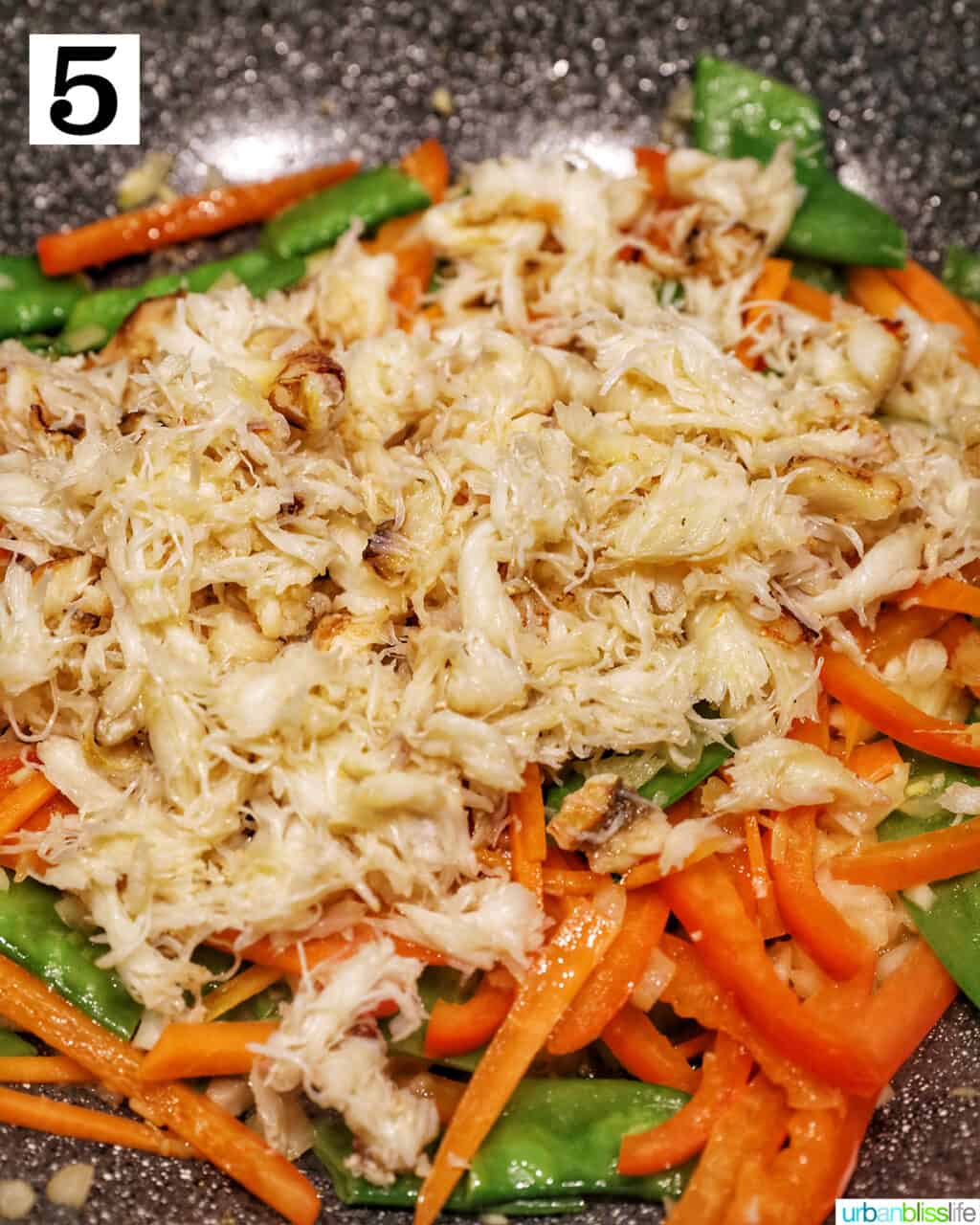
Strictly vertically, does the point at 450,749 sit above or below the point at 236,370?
below

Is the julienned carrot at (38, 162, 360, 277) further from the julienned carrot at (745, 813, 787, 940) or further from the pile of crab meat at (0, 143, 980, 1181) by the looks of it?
the julienned carrot at (745, 813, 787, 940)

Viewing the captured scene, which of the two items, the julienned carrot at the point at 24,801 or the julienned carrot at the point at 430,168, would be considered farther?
the julienned carrot at the point at 430,168

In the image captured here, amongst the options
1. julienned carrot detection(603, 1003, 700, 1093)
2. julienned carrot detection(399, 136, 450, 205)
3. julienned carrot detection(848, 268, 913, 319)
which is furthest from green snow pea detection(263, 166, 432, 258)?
julienned carrot detection(603, 1003, 700, 1093)

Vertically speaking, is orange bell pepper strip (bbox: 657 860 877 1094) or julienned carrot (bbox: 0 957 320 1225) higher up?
Answer: orange bell pepper strip (bbox: 657 860 877 1094)

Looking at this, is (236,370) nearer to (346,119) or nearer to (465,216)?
(465,216)

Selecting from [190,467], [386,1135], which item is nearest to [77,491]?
[190,467]

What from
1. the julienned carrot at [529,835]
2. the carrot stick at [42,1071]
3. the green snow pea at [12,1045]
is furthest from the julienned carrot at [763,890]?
the green snow pea at [12,1045]

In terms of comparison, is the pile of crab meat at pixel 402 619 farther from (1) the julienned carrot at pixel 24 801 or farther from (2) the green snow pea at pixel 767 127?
(2) the green snow pea at pixel 767 127
